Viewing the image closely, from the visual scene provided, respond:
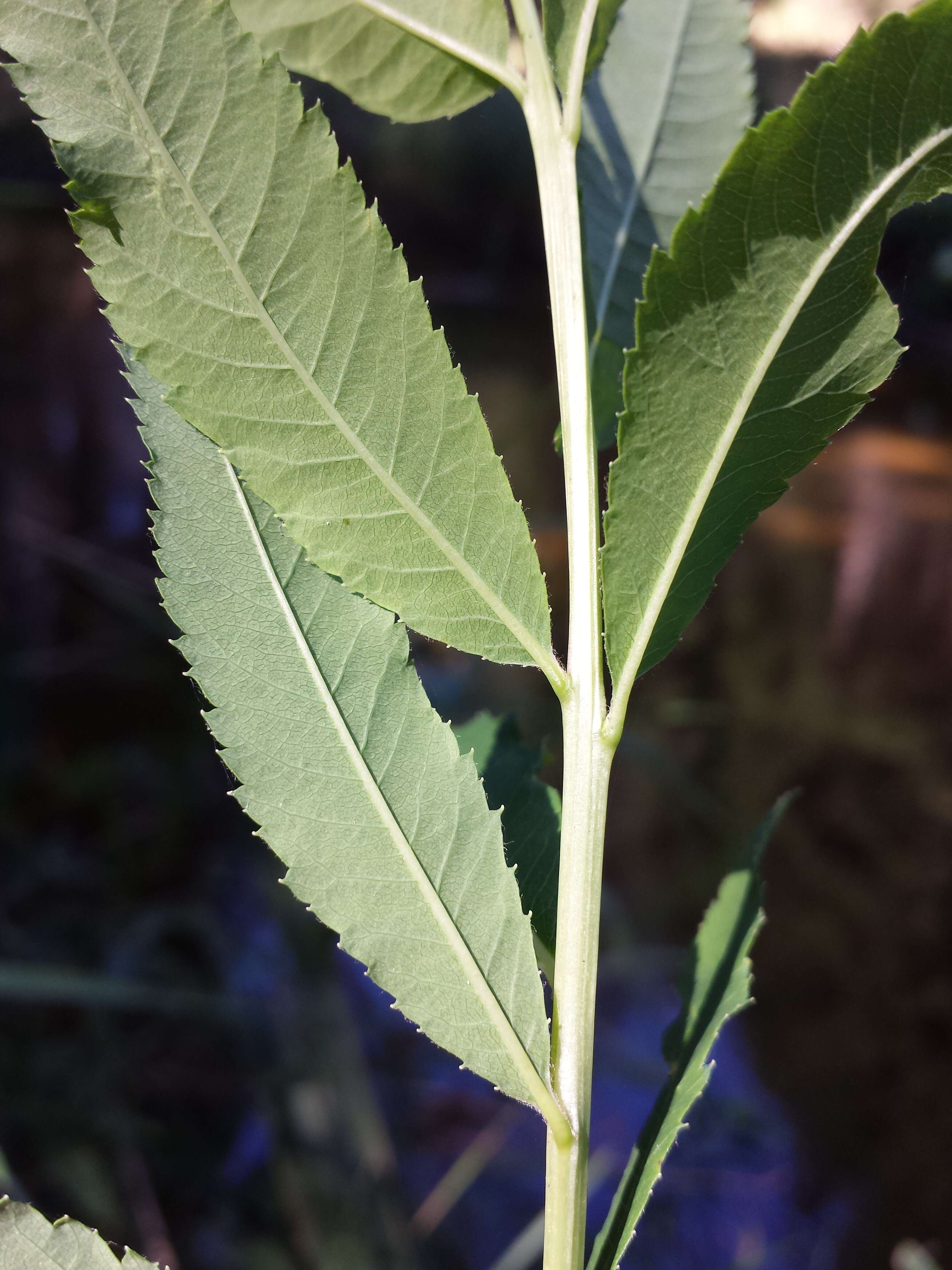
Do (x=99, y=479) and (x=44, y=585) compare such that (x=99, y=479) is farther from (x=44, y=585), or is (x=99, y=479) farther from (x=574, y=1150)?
(x=574, y=1150)

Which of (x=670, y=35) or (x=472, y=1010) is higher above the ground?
(x=670, y=35)

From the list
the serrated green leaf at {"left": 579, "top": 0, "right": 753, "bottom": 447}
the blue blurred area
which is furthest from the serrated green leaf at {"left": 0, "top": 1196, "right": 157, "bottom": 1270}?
the blue blurred area

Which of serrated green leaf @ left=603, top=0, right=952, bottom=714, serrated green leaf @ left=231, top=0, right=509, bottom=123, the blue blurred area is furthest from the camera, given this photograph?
the blue blurred area

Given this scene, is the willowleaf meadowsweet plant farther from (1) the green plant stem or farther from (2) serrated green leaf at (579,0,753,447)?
(2) serrated green leaf at (579,0,753,447)

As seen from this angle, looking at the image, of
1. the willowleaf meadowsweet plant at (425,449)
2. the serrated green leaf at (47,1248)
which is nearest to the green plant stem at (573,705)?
the willowleaf meadowsweet plant at (425,449)

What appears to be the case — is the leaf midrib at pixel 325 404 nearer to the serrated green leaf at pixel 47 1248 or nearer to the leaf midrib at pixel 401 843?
the leaf midrib at pixel 401 843

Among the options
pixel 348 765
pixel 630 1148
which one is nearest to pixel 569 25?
pixel 348 765

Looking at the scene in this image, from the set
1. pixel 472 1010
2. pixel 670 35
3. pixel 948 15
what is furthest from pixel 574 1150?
pixel 670 35
